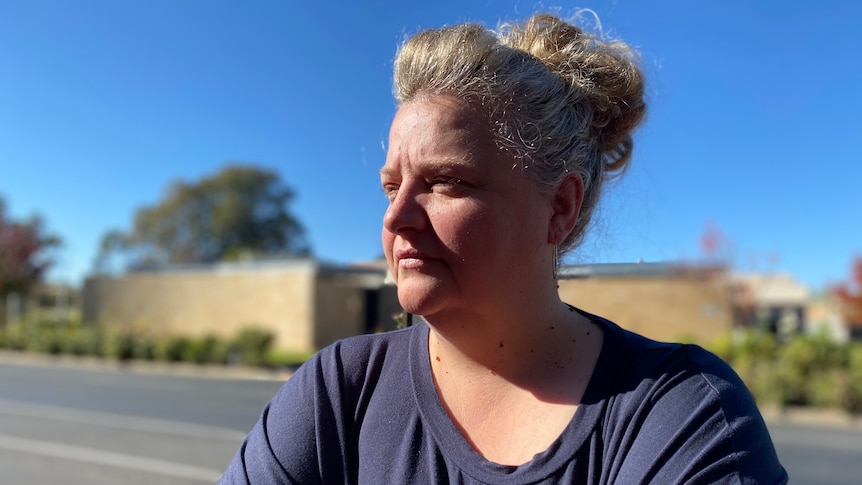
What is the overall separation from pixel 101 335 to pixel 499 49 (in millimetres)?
24414

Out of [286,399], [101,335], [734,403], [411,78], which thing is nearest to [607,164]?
[411,78]

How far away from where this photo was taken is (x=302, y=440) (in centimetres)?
135

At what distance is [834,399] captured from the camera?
1117 centimetres

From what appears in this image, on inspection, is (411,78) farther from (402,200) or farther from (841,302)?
(841,302)

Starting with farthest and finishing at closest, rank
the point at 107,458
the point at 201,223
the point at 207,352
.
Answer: the point at 201,223 → the point at 207,352 → the point at 107,458

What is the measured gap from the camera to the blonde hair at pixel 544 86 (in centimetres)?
131

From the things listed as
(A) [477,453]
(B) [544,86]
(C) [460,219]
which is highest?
(B) [544,86]

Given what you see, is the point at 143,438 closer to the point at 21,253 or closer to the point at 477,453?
the point at 477,453

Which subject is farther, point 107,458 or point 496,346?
point 107,458

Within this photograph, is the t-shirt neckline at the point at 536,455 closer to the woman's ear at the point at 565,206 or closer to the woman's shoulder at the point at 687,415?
the woman's shoulder at the point at 687,415

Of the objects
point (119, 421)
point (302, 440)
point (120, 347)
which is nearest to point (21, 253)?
point (120, 347)

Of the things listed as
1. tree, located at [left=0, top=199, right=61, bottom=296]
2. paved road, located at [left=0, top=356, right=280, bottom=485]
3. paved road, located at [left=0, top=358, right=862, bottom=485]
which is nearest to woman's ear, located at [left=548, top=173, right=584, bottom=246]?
paved road, located at [left=0, top=356, right=280, bottom=485]

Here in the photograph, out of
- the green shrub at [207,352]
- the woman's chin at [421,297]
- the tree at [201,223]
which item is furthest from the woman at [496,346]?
the tree at [201,223]

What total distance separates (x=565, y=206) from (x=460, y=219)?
254mm
